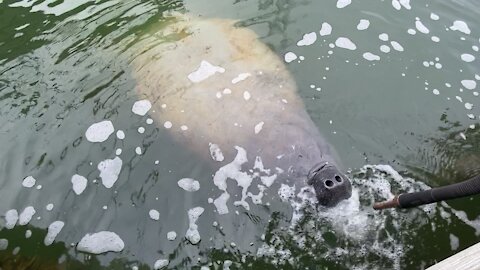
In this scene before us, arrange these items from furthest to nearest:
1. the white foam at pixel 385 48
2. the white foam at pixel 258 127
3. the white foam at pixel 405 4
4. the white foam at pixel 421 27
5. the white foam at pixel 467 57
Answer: the white foam at pixel 405 4 < the white foam at pixel 421 27 < the white foam at pixel 385 48 < the white foam at pixel 467 57 < the white foam at pixel 258 127

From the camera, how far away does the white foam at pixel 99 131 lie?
16.2 feet

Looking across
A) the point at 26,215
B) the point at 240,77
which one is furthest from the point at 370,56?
the point at 26,215

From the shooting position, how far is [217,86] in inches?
204

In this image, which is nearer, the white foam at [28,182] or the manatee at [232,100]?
the manatee at [232,100]

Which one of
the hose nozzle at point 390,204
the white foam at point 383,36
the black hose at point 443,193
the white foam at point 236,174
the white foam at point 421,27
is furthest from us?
the white foam at point 421,27

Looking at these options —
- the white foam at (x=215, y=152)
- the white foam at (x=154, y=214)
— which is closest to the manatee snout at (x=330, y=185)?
the white foam at (x=215, y=152)

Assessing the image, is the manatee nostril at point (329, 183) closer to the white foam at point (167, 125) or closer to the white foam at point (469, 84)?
the white foam at point (167, 125)

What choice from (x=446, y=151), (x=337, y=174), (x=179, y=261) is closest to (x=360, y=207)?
(x=337, y=174)

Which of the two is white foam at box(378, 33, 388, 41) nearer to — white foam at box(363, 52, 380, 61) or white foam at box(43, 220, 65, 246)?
white foam at box(363, 52, 380, 61)

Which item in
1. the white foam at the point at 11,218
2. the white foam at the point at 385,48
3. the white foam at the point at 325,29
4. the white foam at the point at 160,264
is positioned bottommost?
the white foam at the point at 160,264

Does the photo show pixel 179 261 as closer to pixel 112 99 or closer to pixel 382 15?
pixel 112 99

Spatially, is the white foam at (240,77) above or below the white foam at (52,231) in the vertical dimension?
above

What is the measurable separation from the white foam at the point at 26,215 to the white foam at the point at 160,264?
4.01 ft

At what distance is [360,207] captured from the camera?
4.18 metres
